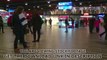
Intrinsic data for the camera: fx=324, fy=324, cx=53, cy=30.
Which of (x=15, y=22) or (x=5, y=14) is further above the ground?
(x=15, y=22)

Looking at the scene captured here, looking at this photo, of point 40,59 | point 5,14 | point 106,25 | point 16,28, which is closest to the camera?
point 40,59

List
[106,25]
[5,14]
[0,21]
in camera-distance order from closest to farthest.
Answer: [106,25]
[0,21]
[5,14]

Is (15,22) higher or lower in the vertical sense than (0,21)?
higher

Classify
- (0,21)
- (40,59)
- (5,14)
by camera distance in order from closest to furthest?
(40,59) < (0,21) < (5,14)

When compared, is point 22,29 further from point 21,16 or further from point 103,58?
point 103,58

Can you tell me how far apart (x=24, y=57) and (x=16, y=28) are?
9.90 feet

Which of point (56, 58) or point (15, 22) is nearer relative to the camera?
point (56, 58)

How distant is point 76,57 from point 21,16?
3886mm

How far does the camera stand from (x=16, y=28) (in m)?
12.8

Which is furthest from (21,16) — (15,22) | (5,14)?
(5,14)

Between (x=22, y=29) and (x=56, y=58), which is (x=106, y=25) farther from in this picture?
(x=56, y=58)

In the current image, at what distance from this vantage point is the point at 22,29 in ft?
42.5

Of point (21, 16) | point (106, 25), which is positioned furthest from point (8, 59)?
point (106, 25)

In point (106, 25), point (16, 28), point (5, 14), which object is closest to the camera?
point (16, 28)
